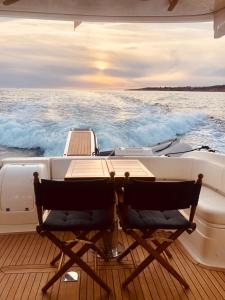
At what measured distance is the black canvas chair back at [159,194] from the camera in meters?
1.88

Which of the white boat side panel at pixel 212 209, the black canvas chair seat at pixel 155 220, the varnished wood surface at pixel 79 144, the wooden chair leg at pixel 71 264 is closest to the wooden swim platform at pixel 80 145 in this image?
the varnished wood surface at pixel 79 144

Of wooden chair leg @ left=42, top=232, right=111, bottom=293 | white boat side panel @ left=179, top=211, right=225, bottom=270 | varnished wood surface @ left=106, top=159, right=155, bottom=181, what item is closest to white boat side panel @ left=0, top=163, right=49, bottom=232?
varnished wood surface @ left=106, top=159, right=155, bottom=181

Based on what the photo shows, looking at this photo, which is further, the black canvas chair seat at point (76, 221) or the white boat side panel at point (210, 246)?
the white boat side panel at point (210, 246)

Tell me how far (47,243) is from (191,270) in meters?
1.26

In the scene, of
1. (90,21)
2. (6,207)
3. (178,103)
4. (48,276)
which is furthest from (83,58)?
(48,276)

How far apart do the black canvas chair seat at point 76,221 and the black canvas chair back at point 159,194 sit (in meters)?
0.27

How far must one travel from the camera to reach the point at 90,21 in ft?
11.8

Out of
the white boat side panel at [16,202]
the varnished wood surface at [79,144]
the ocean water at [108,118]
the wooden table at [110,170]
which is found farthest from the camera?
the ocean water at [108,118]

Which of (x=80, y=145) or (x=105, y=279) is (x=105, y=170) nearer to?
(x=105, y=279)

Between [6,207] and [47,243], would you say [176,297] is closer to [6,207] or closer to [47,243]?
[47,243]

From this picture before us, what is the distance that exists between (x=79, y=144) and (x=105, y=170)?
4389 mm

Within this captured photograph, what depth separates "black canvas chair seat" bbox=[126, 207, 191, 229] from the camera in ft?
6.75

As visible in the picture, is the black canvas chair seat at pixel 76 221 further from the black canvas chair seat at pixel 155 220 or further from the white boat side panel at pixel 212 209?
the white boat side panel at pixel 212 209

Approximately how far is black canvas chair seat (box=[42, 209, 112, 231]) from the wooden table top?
26 centimetres
